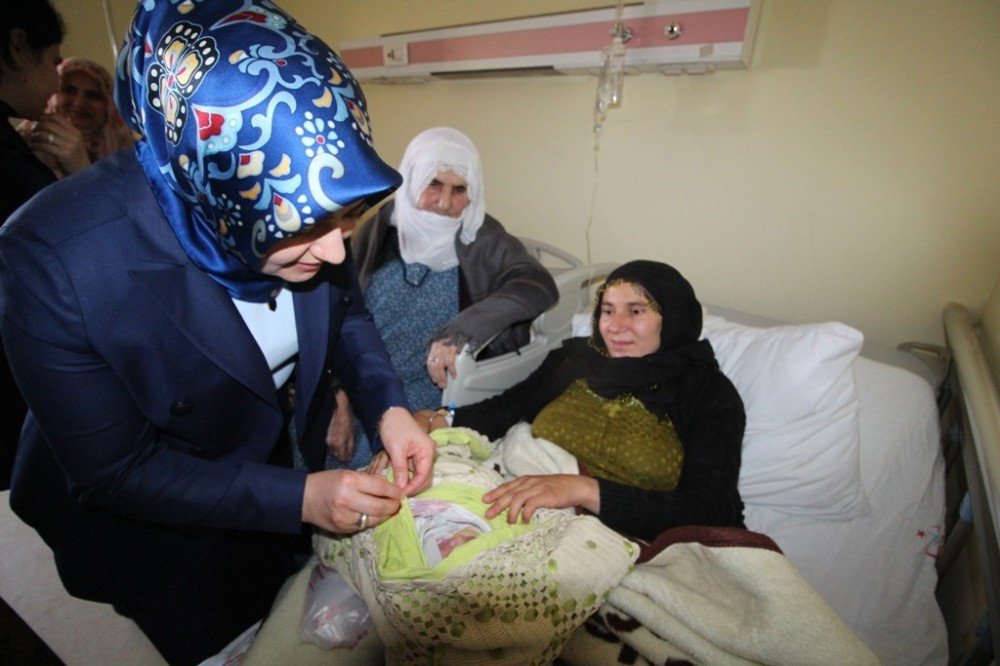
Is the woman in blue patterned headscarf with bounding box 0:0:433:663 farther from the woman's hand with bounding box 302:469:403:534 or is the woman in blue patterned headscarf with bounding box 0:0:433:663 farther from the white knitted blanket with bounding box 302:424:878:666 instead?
the white knitted blanket with bounding box 302:424:878:666

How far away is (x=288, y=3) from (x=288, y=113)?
138 inches

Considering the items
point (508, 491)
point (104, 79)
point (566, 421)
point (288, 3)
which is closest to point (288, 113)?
point (508, 491)

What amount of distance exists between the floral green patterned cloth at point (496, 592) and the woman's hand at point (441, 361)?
82 cm

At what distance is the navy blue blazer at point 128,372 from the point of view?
28.7 inches

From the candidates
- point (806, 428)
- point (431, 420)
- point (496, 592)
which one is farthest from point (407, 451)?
point (806, 428)

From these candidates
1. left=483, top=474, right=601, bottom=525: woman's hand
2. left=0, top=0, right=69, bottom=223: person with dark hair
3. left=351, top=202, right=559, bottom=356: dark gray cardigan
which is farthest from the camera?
left=351, top=202, right=559, bottom=356: dark gray cardigan

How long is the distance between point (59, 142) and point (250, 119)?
1.77 m

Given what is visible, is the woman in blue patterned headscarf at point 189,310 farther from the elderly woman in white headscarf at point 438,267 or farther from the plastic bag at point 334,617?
the elderly woman in white headscarf at point 438,267

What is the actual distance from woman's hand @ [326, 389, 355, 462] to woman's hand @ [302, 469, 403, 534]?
0.76 metres

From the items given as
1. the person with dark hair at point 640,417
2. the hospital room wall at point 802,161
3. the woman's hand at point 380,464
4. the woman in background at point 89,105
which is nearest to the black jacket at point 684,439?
the person with dark hair at point 640,417

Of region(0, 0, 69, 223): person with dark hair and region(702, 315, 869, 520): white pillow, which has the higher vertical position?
region(0, 0, 69, 223): person with dark hair

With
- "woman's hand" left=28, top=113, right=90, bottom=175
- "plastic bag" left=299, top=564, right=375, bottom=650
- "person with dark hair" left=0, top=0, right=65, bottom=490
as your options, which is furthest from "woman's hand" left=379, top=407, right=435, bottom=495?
"woman's hand" left=28, top=113, right=90, bottom=175

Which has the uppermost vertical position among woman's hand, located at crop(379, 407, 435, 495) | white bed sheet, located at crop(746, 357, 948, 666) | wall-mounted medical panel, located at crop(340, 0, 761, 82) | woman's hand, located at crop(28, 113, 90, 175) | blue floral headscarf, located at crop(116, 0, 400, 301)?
wall-mounted medical panel, located at crop(340, 0, 761, 82)

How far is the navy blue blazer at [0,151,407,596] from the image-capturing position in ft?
2.39
